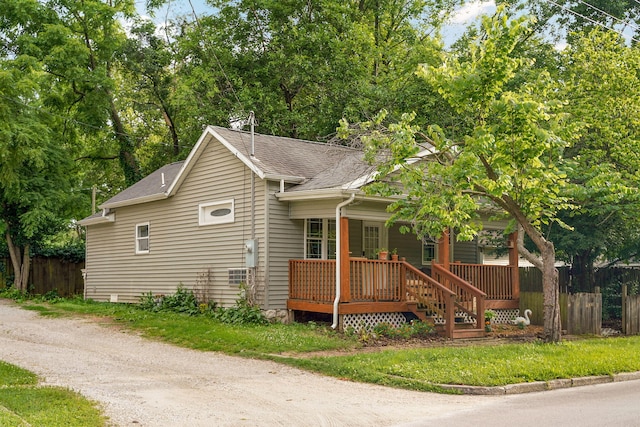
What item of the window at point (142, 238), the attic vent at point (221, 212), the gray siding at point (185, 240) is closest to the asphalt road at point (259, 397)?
the gray siding at point (185, 240)

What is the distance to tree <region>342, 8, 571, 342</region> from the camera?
1279cm

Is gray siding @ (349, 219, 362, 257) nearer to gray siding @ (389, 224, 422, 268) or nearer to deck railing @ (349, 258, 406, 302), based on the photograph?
gray siding @ (389, 224, 422, 268)

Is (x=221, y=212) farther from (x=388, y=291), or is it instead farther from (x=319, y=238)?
(x=388, y=291)

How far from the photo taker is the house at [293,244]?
16.5 meters

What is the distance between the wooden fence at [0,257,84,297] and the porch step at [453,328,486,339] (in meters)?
17.9

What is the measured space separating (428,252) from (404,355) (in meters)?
9.76

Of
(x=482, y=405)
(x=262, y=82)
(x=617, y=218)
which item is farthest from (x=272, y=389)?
(x=262, y=82)

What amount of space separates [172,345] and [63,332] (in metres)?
3.53

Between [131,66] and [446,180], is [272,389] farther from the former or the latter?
[131,66]

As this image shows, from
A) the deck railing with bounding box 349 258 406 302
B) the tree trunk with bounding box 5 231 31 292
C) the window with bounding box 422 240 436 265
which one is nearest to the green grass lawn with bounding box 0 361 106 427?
the deck railing with bounding box 349 258 406 302

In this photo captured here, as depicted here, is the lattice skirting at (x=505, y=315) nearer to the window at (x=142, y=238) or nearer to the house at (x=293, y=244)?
the house at (x=293, y=244)

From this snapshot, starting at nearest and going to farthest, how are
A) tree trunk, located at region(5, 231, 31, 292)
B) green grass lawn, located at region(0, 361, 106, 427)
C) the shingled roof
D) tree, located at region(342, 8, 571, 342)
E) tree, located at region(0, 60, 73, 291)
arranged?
green grass lawn, located at region(0, 361, 106, 427)
tree, located at region(342, 8, 571, 342)
the shingled roof
tree, located at region(0, 60, 73, 291)
tree trunk, located at region(5, 231, 31, 292)

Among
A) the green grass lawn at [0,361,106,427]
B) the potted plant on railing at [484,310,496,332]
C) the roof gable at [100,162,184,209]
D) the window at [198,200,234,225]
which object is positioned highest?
the roof gable at [100,162,184,209]

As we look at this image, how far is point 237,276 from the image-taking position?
18.3 meters
